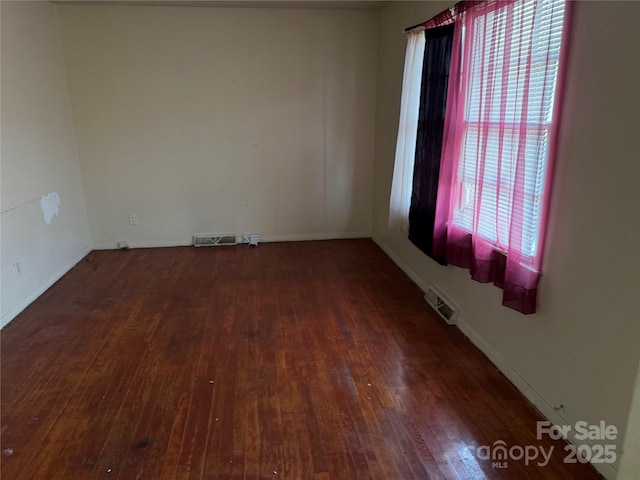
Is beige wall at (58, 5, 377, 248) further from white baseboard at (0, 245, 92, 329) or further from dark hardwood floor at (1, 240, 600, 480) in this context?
dark hardwood floor at (1, 240, 600, 480)

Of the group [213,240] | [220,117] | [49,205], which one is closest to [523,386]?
[213,240]

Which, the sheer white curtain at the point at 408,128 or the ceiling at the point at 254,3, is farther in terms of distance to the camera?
the ceiling at the point at 254,3

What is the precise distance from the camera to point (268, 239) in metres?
5.12

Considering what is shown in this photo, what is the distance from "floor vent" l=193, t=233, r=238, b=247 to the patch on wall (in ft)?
4.59

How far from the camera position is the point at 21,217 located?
3.40 metres

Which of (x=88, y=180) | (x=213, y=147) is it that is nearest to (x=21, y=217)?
(x=88, y=180)

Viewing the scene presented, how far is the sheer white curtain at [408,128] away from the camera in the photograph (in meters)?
3.31

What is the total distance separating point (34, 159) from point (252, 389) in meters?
2.85

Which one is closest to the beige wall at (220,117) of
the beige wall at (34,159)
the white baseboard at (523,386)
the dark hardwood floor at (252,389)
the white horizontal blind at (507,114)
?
the beige wall at (34,159)

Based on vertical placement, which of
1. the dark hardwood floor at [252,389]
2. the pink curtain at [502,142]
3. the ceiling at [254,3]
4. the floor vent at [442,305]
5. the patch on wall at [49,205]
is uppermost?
the ceiling at [254,3]

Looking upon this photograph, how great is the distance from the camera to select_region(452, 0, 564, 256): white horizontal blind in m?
1.96

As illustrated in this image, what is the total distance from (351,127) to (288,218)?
1265mm

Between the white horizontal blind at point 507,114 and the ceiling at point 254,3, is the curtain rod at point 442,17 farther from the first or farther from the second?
the ceiling at point 254,3

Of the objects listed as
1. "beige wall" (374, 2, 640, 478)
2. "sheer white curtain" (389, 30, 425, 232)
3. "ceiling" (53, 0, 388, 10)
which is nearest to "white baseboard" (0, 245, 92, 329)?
"ceiling" (53, 0, 388, 10)
